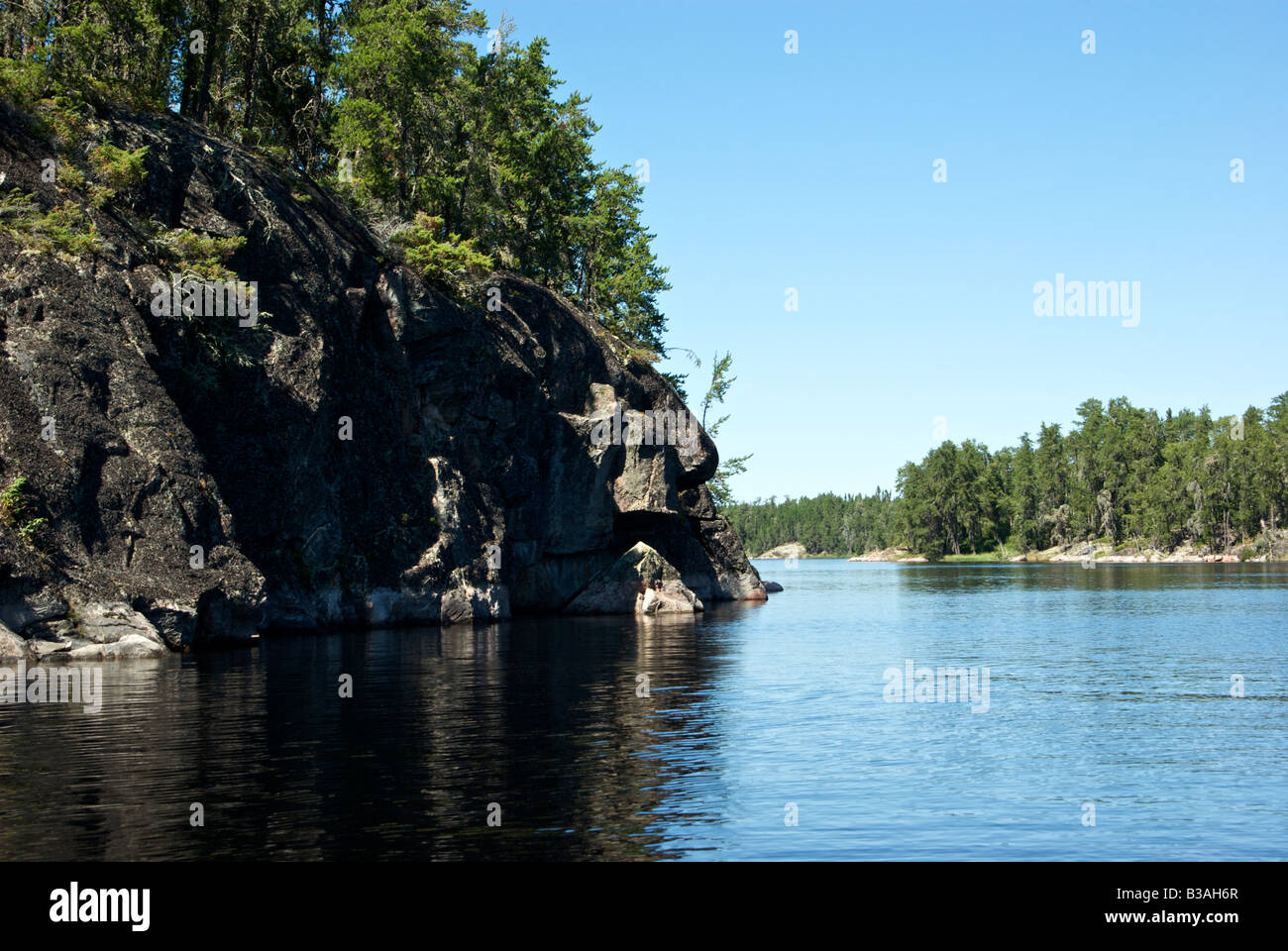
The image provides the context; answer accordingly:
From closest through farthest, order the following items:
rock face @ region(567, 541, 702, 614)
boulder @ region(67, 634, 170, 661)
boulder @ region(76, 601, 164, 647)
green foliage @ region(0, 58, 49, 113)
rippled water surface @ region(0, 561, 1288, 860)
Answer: rippled water surface @ region(0, 561, 1288, 860)
boulder @ region(67, 634, 170, 661)
boulder @ region(76, 601, 164, 647)
green foliage @ region(0, 58, 49, 113)
rock face @ region(567, 541, 702, 614)

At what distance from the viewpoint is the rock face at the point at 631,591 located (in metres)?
60.6

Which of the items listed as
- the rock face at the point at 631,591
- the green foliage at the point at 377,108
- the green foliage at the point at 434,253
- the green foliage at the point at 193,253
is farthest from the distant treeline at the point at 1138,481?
the green foliage at the point at 193,253

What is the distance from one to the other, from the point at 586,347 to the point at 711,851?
53613mm

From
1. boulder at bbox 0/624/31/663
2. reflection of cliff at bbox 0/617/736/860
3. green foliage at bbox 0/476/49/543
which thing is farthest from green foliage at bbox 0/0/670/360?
reflection of cliff at bbox 0/617/736/860

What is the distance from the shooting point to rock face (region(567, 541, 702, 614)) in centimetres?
6062

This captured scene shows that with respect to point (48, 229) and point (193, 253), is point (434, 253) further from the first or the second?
point (48, 229)

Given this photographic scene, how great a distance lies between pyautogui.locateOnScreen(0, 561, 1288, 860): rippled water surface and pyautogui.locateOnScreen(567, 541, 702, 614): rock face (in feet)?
72.2

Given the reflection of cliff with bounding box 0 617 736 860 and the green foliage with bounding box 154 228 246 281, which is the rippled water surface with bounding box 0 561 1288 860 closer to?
the reflection of cliff with bounding box 0 617 736 860

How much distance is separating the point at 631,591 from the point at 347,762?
42.8 meters

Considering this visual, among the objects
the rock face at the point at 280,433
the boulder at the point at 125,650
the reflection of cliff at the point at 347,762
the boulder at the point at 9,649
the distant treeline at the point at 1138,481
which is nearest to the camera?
the reflection of cliff at the point at 347,762

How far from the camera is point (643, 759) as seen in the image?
1941cm

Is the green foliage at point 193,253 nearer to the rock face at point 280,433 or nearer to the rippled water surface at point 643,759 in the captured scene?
the rock face at point 280,433

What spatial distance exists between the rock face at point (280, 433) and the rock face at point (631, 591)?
2.44 feet
